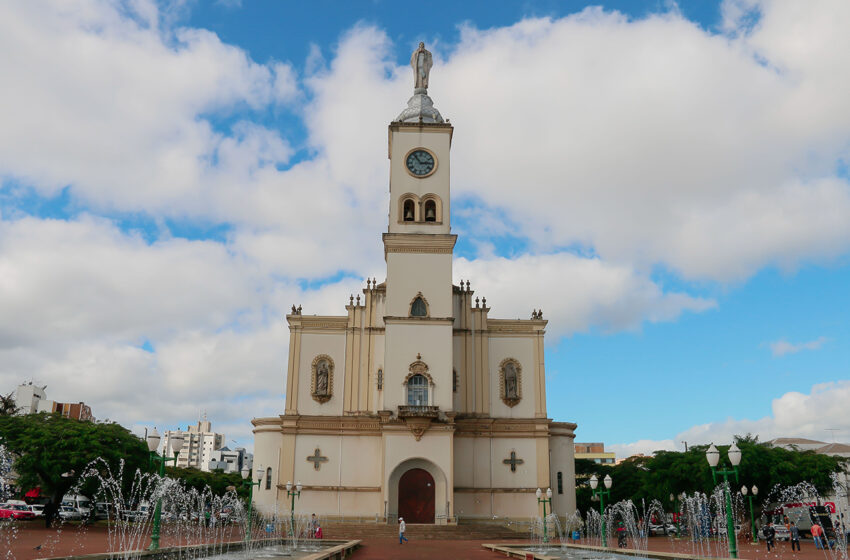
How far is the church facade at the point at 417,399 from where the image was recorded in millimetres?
35688

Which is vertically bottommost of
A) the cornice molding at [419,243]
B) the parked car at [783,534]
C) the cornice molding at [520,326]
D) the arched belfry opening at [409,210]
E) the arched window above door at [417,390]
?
the parked car at [783,534]

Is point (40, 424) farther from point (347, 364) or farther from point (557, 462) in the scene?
point (557, 462)

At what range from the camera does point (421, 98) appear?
143 feet

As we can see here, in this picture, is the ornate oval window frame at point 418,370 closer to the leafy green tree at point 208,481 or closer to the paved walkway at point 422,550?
the paved walkway at point 422,550

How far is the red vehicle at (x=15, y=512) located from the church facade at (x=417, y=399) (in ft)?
38.0

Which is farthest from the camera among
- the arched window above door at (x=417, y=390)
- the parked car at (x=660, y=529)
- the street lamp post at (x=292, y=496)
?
the parked car at (x=660, y=529)

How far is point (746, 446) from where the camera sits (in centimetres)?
3831

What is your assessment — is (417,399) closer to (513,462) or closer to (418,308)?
(418,308)

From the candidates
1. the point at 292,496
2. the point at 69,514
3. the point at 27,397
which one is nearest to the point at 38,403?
the point at 27,397

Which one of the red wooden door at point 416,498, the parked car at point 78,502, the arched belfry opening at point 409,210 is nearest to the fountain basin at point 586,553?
the red wooden door at point 416,498

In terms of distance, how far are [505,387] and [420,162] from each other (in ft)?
42.9

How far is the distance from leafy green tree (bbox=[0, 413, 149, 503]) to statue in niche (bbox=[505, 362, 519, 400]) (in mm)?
19148

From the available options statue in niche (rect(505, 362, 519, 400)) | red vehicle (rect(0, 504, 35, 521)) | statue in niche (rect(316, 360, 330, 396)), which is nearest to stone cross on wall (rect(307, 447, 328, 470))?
statue in niche (rect(316, 360, 330, 396))

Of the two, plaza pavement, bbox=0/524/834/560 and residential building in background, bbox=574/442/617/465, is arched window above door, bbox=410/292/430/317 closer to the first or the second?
plaza pavement, bbox=0/524/834/560
